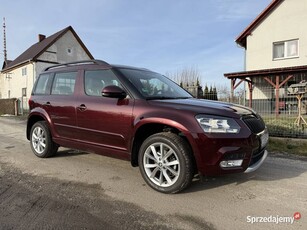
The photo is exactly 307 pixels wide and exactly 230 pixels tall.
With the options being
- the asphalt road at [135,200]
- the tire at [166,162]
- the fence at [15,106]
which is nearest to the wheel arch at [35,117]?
the asphalt road at [135,200]

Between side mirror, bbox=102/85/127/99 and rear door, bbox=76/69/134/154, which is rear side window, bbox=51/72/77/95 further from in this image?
side mirror, bbox=102/85/127/99

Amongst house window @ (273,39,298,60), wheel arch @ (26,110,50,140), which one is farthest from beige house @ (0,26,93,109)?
wheel arch @ (26,110,50,140)

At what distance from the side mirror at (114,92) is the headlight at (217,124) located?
4.05 feet

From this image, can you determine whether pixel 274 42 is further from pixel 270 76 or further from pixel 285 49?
pixel 270 76

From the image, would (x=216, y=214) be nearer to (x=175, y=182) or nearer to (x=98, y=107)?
(x=175, y=182)

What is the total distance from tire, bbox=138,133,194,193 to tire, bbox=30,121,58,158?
8.21ft

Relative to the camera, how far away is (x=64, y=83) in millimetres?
5504

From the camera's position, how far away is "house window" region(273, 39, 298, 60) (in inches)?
683

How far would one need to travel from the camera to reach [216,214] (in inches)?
129

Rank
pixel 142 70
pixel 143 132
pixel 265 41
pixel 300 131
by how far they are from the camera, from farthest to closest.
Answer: pixel 265 41 → pixel 300 131 → pixel 142 70 → pixel 143 132

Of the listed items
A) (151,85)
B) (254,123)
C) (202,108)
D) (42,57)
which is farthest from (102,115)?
(42,57)

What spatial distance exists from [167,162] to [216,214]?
94cm

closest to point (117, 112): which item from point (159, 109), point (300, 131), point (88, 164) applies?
point (159, 109)

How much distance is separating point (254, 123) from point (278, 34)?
1620 centimetres
